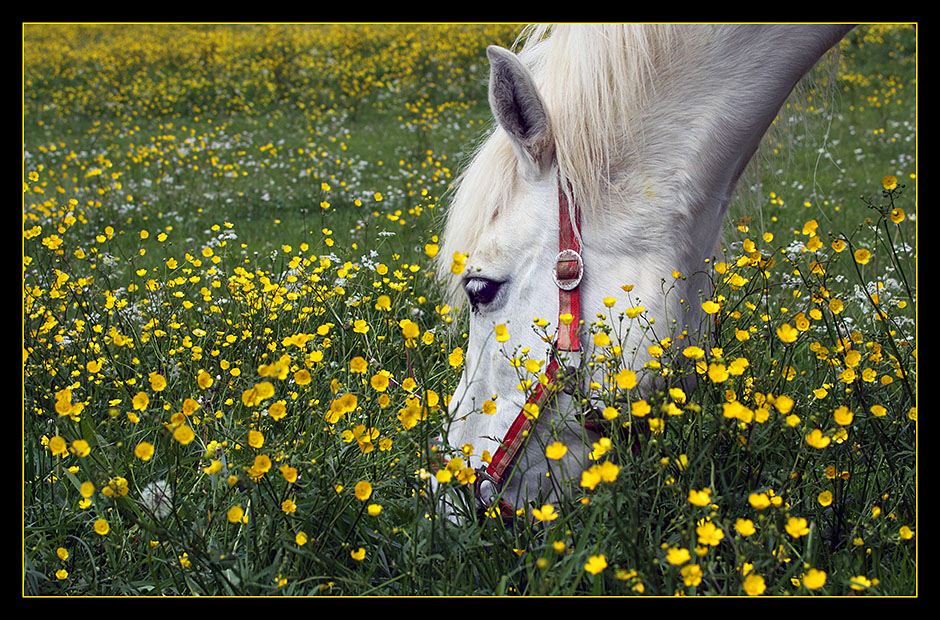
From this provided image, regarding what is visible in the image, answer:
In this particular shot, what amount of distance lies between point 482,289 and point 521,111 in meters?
0.56

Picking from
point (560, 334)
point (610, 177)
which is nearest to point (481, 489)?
point (560, 334)

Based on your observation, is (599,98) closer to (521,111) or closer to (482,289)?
(521,111)

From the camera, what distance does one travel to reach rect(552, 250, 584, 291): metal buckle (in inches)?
86.2

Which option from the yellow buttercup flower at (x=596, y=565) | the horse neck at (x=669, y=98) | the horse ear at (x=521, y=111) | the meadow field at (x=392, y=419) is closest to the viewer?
the yellow buttercup flower at (x=596, y=565)

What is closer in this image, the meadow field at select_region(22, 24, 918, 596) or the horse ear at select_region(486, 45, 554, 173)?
the meadow field at select_region(22, 24, 918, 596)

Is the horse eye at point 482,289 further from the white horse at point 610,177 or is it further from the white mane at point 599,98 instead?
the white mane at point 599,98

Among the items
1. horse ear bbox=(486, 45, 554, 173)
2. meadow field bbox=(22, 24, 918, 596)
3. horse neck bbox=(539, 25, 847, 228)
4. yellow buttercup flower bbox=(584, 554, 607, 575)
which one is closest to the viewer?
yellow buttercup flower bbox=(584, 554, 607, 575)

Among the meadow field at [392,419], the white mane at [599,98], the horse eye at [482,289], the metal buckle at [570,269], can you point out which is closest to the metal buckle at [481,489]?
the meadow field at [392,419]

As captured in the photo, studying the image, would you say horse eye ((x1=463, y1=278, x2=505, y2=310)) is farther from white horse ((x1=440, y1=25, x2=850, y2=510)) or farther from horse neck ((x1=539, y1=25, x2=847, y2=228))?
horse neck ((x1=539, y1=25, x2=847, y2=228))

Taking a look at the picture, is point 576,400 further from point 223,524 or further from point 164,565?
point 164,565

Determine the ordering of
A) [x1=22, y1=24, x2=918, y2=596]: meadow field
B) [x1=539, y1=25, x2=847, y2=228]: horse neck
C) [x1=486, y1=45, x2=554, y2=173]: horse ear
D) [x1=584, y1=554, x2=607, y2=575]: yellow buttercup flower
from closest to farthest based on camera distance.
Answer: [x1=584, y1=554, x2=607, y2=575]: yellow buttercup flower, [x1=22, y1=24, x2=918, y2=596]: meadow field, [x1=486, y1=45, x2=554, y2=173]: horse ear, [x1=539, y1=25, x2=847, y2=228]: horse neck

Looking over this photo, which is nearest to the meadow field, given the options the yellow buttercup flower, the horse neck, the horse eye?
the yellow buttercup flower

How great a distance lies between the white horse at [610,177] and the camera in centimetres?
221

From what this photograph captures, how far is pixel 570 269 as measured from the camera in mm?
2191
